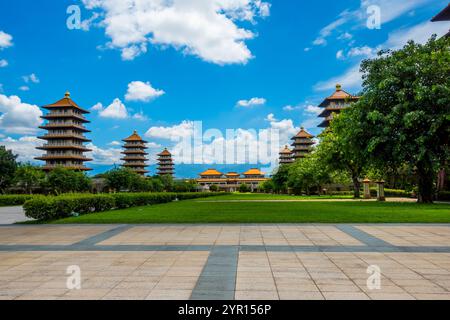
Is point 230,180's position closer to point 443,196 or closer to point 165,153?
A: point 165,153

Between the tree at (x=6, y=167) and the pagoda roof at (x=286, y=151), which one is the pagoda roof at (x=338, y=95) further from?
the tree at (x=6, y=167)

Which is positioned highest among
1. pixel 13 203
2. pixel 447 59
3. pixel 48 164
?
pixel 447 59

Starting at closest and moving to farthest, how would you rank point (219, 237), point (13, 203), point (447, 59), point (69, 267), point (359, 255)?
point (69, 267) < point (359, 255) < point (219, 237) < point (447, 59) < point (13, 203)

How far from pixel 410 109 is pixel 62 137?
58.6 m

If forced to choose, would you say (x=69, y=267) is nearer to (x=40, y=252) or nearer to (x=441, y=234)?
(x=40, y=252)

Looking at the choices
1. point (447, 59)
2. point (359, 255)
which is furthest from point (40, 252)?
point (447, 59)

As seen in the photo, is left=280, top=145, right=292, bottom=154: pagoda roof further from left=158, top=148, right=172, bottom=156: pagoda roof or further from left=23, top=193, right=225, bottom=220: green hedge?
left=23, top=193, right=225, bottom=220: green hedge

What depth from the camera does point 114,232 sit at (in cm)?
1051

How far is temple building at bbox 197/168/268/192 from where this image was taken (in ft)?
388

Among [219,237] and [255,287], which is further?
[219,237]

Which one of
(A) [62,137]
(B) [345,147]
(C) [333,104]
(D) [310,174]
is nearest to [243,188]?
(C) [333,104]

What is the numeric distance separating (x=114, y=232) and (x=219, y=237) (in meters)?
3.65

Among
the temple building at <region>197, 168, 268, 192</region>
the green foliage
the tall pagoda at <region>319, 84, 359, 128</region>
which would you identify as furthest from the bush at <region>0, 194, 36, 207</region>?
the green foliage
